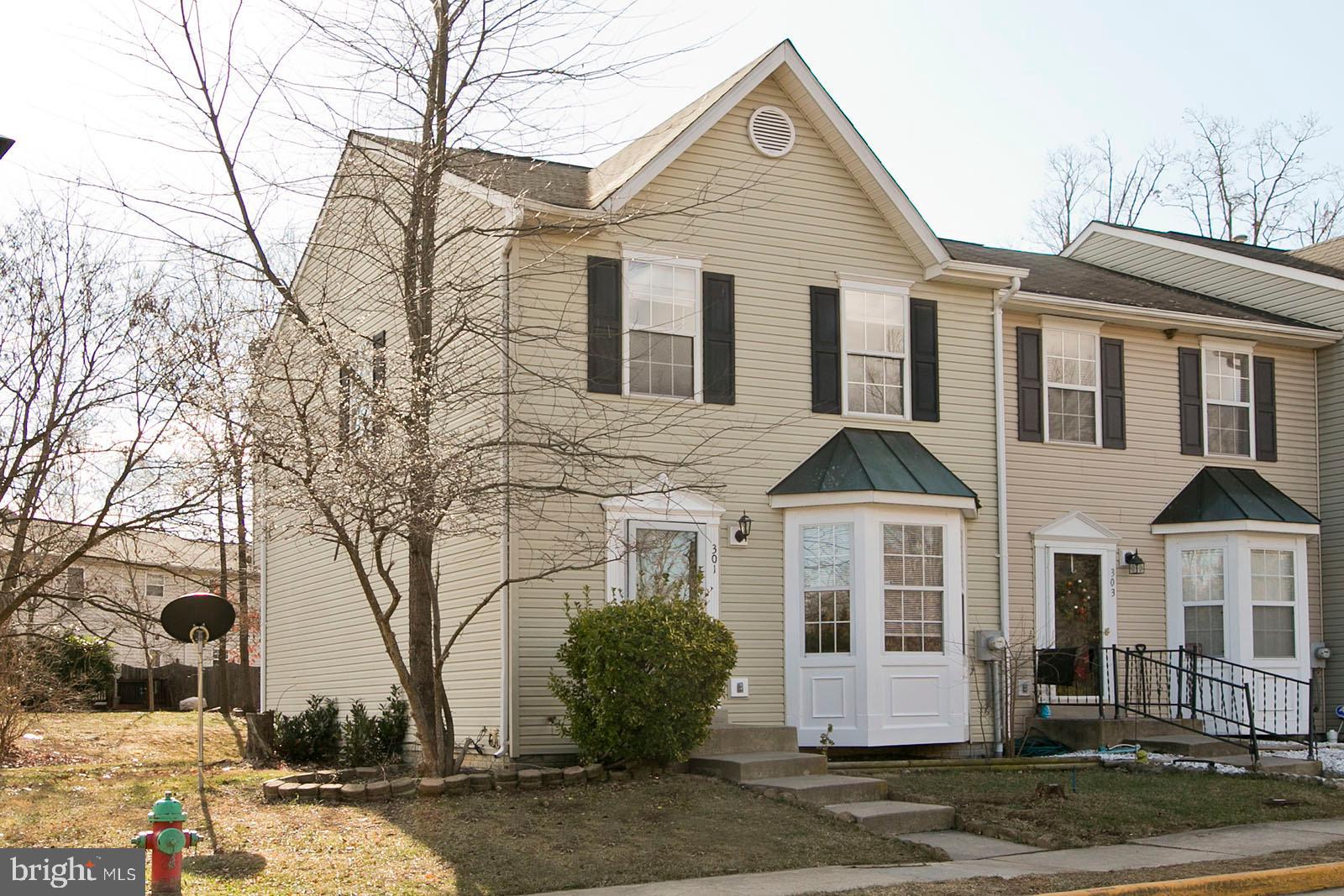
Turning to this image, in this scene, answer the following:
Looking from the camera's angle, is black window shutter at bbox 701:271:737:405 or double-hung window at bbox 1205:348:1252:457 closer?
black window shutter at bbox 701:271:737:405

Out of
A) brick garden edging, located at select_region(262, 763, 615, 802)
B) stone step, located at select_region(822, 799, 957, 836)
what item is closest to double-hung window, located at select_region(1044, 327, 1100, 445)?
stone step, located at select_region(822, 799, 957, 836)

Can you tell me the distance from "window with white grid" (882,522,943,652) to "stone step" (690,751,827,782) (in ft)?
7.73

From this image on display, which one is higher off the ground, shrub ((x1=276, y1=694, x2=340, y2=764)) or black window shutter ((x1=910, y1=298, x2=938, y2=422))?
black window shutter ((x1=910, y1=298, x2=938, y2=422))

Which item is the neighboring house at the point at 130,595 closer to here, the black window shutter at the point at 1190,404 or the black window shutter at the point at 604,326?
the black window shutter at the point at 604,326

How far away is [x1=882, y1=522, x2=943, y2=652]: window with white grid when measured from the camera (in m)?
14.9

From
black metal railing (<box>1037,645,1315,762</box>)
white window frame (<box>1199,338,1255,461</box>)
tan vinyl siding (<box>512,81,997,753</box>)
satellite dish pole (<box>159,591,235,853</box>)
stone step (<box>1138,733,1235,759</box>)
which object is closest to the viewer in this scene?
satellite dish pole (<box>159,591,235,853</box>)

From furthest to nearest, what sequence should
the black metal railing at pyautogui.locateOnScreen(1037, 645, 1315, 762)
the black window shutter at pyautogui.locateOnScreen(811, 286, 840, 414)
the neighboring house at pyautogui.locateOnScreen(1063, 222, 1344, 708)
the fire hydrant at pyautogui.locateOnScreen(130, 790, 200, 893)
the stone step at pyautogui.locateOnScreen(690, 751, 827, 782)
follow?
the neighboring house at pyautogui.locateOnScreen(1063, 222, 1344, 708) → the black metal railing at pyautogui.locateOnScreen(1037, 645, 1315, 762) → the black window shutter at pyautogui.locateOnScreen(811, 286, 840, 414) → the stone step at pyautogui.locateOnScreen(690, 751, 827, 782) → the fire hydrant at pyautogui.locateOnScreen(130, 790, 200, 893)

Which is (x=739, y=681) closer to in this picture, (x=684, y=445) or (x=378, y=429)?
(x=684, y=445)

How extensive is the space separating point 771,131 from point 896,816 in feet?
26.6

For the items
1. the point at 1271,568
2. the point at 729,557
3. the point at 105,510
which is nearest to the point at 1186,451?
the point at 1271,568

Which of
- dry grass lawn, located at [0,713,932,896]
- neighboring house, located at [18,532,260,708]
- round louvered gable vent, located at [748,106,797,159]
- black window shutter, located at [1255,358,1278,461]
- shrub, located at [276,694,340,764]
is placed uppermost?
round louvered gable vent, located at [748,106,797,159]

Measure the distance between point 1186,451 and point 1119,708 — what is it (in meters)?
3.85

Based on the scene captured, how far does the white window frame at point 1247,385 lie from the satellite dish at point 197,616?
44.0ft

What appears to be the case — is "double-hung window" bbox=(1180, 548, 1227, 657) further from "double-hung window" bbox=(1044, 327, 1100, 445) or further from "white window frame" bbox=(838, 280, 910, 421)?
"white window frame" bbox=(838, 280, 910, 421)
